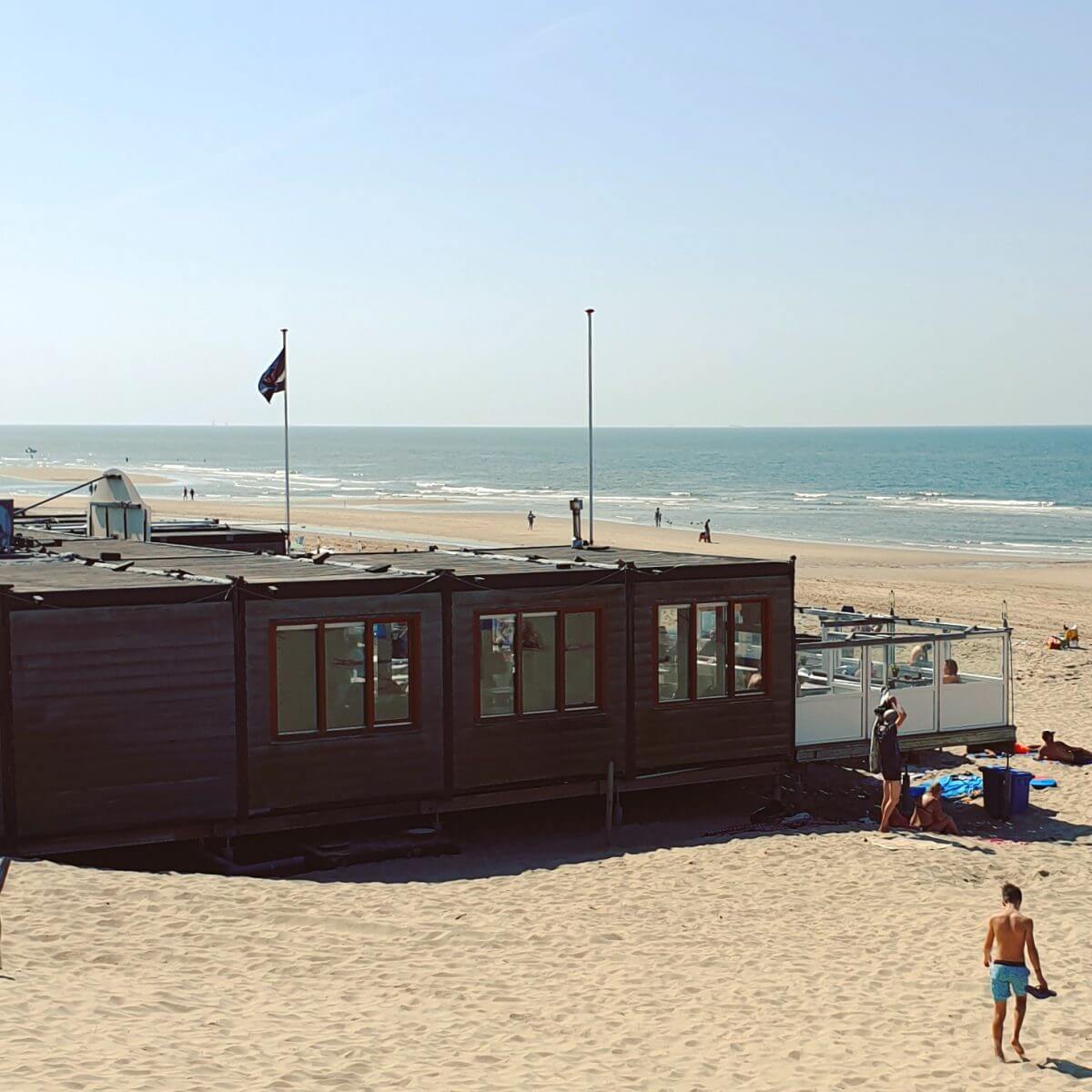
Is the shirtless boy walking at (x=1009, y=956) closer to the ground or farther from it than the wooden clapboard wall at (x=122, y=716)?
closer to the ground

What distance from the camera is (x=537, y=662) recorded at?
16672mm

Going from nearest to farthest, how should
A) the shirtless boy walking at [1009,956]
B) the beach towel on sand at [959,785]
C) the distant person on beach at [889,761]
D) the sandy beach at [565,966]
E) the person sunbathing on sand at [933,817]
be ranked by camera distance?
the sandy beach at [565,966] → the shirtless boy walking at [1009,956] → the distant person on beach at [889,761] → the person sunbathing on sand at [933,817] → the beach towel on sand at [959,785]

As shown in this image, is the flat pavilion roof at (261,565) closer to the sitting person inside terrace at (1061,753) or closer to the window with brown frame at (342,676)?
the window with brown frame at (342,676)

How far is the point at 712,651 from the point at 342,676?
4676 millimetres

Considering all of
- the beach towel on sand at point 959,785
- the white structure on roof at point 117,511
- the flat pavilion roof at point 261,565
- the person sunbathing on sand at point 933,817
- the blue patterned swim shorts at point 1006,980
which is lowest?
the beach towel on sand at point 959,785

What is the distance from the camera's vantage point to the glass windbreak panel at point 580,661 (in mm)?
16844

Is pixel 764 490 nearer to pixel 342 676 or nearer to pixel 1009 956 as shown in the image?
pixel 342 676

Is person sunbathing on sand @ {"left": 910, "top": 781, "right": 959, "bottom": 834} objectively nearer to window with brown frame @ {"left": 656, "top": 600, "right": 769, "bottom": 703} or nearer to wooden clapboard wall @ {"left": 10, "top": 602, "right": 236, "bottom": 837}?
window with brown frame @ {"left": 656, "top": 600, "right": 769, "bottom": 703}

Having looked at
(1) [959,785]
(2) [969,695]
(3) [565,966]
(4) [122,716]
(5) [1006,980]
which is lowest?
(1) [959,785]

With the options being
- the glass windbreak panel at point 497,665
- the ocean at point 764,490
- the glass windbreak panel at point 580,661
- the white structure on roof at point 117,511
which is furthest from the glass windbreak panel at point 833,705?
the ocean at point 764,490

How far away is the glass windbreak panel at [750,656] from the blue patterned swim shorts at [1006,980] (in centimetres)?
756

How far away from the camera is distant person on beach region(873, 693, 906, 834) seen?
55.0 ft

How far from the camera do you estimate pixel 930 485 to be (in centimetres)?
12656

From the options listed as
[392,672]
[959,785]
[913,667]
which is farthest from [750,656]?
[392,672]
